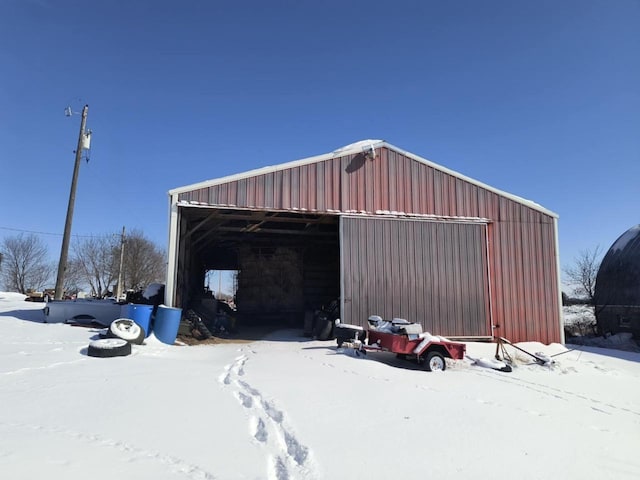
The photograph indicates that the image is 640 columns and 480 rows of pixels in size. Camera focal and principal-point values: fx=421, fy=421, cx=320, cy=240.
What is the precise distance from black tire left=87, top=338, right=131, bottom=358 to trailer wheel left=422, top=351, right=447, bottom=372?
19.8 feet

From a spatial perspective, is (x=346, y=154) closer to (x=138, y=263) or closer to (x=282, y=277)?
(x=282, y=277)

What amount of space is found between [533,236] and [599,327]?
35.4 ft

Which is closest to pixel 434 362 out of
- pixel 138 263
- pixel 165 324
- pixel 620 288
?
pixel 165 324

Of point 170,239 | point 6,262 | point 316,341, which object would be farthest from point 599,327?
point 6,262

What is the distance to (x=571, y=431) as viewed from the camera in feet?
16.6

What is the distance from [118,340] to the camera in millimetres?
8242

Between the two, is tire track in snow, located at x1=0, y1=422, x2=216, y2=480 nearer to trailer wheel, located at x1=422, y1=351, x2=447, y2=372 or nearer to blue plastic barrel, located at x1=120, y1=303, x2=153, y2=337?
blue plastic barrel, located at x1=120, y1=303, x2=153, y2=337

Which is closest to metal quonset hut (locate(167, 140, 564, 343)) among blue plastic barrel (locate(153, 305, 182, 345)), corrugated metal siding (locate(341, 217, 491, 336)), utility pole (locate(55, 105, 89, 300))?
corrugated metal siding (locate(341, 217, 491, 336))

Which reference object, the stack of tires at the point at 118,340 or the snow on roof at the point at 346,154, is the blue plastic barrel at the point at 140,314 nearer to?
the stack of tires at the point at 118,340

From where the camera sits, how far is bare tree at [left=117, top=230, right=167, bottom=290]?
42.9m

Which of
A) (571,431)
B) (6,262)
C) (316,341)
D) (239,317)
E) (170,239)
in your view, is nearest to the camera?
(571,431)

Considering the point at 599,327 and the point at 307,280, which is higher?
the point at 307,280

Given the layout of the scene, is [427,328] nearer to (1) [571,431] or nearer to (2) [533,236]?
(2) [533,236]

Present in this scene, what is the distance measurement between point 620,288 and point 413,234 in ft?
45.5
